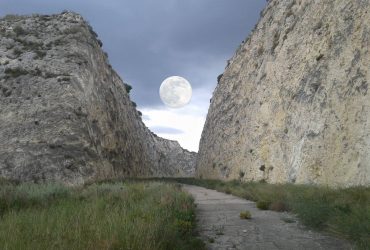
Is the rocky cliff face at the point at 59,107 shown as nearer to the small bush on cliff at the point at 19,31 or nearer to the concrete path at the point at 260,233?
the small bush on cliff at the point at 19,31

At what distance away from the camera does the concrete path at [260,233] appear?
452 inches

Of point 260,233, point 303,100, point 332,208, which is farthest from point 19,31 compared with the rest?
point 332,208

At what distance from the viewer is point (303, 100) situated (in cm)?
2991

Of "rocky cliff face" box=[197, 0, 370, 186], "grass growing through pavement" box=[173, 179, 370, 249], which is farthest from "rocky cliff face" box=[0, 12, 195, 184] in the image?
"grass growing through pavement" box=[173, 179, 370, 249]

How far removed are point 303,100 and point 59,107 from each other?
24600 mm

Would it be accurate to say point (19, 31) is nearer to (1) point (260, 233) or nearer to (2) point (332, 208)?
(1) point (260, 233)

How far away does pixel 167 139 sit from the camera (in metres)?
123

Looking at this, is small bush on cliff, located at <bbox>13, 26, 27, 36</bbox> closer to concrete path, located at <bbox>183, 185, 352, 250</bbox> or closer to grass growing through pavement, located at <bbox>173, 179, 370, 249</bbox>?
grass growing through pavement, located at <bbox>173, 179, 370, 249</bbox>

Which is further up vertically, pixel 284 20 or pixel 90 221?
pixel 284 20

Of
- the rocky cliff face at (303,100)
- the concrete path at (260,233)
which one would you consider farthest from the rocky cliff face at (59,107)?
the concrete path at (260,233)

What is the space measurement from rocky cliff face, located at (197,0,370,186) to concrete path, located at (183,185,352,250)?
632 centimetres

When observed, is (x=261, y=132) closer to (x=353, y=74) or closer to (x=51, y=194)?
(x=353, y=74)

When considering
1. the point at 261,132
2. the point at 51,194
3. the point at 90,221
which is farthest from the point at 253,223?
the point at 261,132

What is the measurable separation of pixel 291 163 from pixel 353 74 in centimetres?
827
